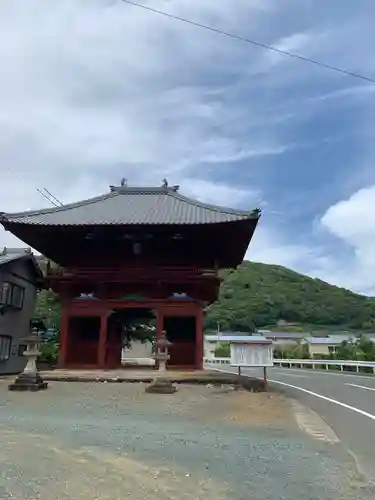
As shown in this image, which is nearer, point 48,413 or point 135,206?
point 48,413

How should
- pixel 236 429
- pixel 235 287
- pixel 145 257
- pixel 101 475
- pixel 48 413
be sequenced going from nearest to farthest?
pixel 101 475 → pixel 236 429 → pixel 48 413 → pixel 145 257 → pixel 235 287

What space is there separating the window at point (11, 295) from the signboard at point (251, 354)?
35.6 ft

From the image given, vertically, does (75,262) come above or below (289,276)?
below

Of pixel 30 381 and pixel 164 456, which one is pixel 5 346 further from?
pixel 164 456

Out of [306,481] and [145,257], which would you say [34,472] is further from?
[145,257]

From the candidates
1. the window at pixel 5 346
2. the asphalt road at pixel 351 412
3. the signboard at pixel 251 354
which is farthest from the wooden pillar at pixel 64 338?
the asphalt road at pixel 351 412

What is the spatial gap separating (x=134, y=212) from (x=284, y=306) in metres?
79.0

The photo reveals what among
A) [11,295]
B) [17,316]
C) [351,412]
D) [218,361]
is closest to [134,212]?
[11,295]

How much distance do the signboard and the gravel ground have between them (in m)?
3.81

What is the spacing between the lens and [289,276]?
351ft

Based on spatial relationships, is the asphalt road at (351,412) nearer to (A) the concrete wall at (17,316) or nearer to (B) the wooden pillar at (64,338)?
(B) the wooden pillar at (64,338)

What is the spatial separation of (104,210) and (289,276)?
296 feet

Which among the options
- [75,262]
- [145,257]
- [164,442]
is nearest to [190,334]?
[145,257]

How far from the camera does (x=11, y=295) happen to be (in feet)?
71.8
